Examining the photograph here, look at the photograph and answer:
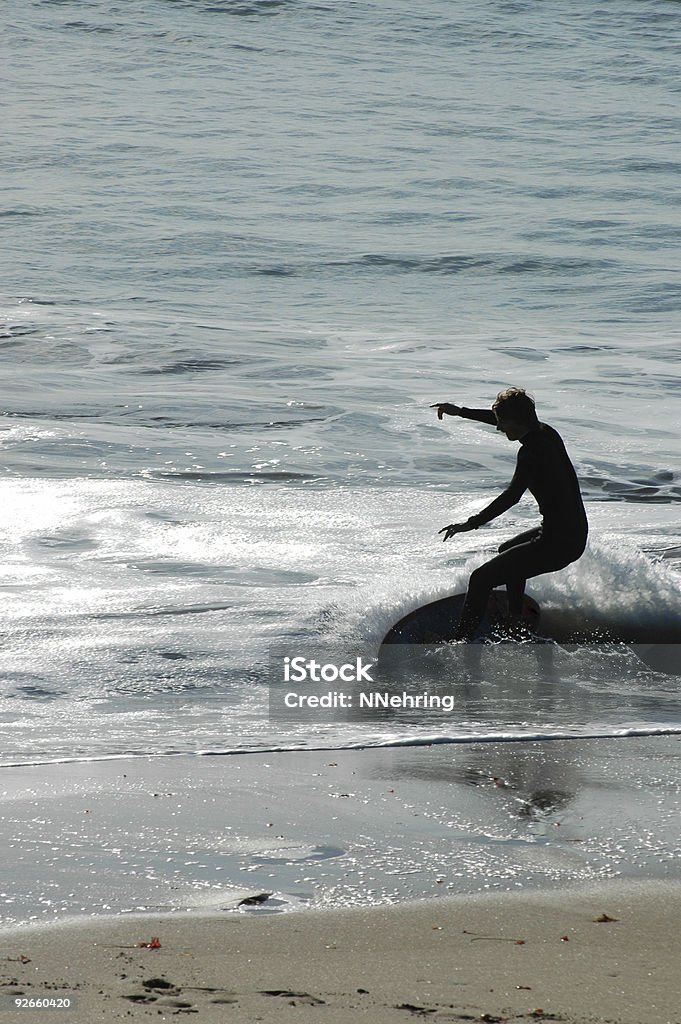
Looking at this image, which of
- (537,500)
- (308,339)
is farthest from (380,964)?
(308,339)

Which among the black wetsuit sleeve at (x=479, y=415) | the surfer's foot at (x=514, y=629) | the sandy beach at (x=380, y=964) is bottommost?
the surfer's foot at (x=514, y=629)

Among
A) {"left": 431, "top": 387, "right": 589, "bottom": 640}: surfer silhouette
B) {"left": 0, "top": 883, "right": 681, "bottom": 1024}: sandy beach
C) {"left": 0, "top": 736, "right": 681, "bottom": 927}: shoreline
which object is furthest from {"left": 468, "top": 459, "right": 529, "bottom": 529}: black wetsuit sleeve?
{"left": 0, "top": 883, "right": 681, "bottom": 1024}: sandy beach

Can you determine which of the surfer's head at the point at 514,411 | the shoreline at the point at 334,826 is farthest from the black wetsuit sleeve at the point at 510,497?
the shoreline at the point at 334,826

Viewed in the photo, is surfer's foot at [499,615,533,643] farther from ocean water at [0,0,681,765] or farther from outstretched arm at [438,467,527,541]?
outstretched arm at [438,467,527,541]

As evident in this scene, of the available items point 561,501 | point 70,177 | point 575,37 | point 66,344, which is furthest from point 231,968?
point 575,37

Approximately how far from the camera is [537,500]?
6836mm

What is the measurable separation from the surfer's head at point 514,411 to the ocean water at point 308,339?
157 centimetres

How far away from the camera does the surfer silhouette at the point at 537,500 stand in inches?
258

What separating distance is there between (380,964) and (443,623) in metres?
4.57

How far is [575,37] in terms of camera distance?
235ft

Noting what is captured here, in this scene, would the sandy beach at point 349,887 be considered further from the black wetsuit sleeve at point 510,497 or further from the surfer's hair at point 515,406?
the surfer's hair at point 515,406

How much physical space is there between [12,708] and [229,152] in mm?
50291

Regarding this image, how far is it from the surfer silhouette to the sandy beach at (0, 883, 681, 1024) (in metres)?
3.02

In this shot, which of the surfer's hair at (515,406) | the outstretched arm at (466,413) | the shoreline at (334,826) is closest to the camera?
the shoreline at (334,826)
